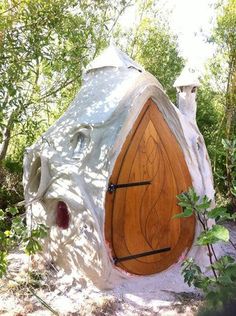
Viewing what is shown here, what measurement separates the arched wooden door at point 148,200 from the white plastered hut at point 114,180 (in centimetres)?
1

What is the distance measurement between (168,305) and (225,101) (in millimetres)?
6162

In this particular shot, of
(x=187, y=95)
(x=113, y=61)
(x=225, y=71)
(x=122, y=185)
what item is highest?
(x=225, y=71)

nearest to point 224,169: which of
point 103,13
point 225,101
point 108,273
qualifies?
point 225,101

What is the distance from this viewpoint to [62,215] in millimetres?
4906

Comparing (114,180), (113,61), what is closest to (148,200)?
(114,180)

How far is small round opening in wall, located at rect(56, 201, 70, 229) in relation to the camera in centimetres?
488

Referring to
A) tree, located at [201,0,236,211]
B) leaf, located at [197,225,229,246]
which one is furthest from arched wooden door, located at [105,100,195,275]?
tree, located at [201,0,236,211]

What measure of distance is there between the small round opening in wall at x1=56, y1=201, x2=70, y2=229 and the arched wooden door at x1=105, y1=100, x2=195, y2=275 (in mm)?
475

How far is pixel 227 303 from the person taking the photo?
0.92 meters

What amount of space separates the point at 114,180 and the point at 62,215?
0.74 m

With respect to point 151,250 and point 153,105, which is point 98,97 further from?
point 151,250

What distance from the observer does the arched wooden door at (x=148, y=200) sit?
16.0 feet

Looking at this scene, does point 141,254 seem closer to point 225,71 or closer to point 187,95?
point 187,95

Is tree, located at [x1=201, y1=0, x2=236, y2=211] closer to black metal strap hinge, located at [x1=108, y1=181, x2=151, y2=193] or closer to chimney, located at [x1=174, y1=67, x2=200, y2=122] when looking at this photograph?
chimney, located at [x1=174, y1=67, x2=200, y2=122]
